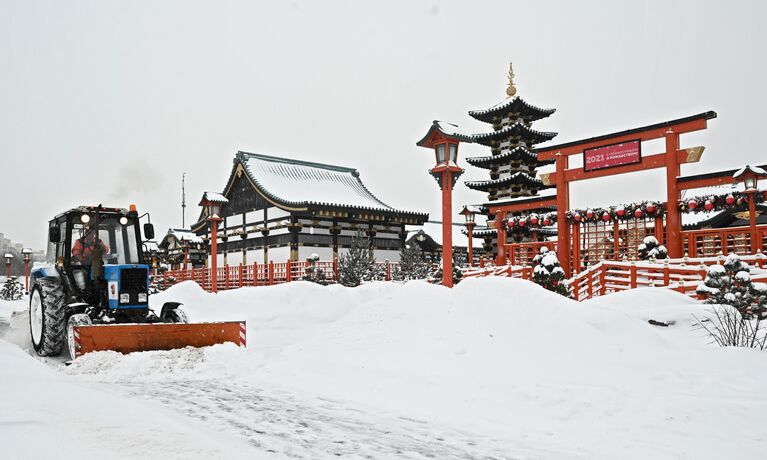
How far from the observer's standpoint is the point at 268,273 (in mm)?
25844

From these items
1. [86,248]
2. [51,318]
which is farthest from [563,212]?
[51,318]

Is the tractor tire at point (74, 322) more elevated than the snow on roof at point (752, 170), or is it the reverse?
the snow on roof at point (752, 170)

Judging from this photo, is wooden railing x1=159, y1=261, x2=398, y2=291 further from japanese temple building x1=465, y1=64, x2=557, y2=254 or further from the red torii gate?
the red torii gate

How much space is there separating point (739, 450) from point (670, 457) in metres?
0.55

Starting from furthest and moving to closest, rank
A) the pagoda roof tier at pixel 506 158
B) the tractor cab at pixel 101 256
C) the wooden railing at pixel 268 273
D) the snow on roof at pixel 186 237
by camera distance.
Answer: the snow on roof at pixel 186 237 < the pagoda roof tier at pixel 506 158 < the wooden railing at pixel 268 273 < the tractor cab at pixel 101 256

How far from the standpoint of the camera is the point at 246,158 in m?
29.8

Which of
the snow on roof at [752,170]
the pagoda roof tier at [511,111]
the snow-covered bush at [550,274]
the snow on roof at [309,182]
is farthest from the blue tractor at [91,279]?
the pagoda roof tier at [511,111]

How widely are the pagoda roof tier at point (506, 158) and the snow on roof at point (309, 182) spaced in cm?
619

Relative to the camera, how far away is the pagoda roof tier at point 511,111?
31.4 meters

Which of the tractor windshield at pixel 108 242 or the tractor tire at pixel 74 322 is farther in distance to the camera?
the tractor windshield at pixel 108 242

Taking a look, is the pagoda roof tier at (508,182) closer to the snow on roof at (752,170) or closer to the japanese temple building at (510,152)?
the japanese temple building at (510,152)

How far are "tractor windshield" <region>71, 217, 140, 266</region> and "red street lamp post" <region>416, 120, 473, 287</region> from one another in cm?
606

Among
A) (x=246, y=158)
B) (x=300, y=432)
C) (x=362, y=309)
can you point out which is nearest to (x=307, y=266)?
(x=246, y=158)

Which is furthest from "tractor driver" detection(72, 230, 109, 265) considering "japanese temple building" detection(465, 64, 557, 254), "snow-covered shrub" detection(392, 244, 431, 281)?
"japanese temple building" detection(465, 64, 557, 254)
